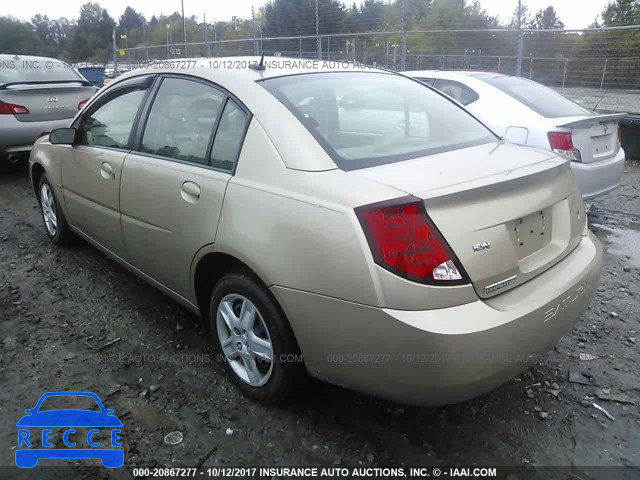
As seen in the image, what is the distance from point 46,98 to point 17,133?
26.1 inches

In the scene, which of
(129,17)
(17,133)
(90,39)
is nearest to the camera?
(17,133)

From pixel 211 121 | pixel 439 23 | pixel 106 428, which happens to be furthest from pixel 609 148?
pixel 439 23

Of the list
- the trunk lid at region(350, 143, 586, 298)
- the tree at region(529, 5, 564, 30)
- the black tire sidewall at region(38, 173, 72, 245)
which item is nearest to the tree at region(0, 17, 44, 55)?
the tree at region(529, 5, 564, 30)

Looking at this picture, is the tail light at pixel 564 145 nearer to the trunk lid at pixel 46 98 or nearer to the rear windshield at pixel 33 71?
the trunk lid at pixel 46 98

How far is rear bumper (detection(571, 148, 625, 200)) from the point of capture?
4855 millimetres

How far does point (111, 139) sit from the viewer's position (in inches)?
136

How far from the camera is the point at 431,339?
1.83 m

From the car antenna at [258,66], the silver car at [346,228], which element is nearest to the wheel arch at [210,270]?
the silver car at [346,228]

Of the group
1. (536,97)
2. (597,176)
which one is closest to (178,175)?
(597,176)

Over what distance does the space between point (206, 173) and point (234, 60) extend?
0.84 m

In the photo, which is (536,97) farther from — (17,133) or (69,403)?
(17,133)

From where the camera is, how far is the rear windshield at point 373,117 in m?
2.37

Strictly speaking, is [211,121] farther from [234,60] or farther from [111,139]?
[111,139]

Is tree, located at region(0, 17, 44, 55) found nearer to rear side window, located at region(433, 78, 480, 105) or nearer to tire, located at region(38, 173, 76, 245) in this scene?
tire, located at region(38, 173, 76, 245)
